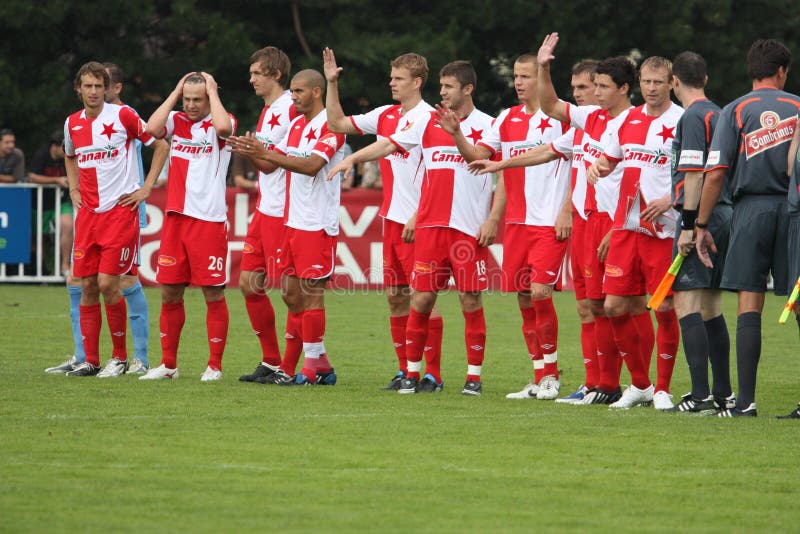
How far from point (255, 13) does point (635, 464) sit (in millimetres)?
20219

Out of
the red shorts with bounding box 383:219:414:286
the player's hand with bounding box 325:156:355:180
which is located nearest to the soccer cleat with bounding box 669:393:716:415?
the red shorts with bounding box 383:219:414:286

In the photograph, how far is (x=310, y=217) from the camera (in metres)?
11.2

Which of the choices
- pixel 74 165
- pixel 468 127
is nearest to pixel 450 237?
pixel 468 127

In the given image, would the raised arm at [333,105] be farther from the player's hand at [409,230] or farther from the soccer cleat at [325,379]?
the soccer cleat at [325,379]

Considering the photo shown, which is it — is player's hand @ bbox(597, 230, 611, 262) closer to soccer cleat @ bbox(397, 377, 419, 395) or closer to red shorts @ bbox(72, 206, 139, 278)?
soccer cleat @ bbox(397, 377, 419, 395)

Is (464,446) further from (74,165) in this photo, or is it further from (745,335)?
(74,165)

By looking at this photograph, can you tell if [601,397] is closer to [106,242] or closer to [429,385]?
[429,385]

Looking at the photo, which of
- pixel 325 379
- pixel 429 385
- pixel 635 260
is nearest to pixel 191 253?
pixel 325 379

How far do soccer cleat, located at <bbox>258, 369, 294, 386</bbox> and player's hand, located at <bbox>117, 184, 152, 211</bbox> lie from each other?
6.01ft

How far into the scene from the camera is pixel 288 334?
11.5m

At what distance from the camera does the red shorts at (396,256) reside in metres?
11.2

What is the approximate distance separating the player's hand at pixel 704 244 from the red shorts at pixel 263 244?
359cm

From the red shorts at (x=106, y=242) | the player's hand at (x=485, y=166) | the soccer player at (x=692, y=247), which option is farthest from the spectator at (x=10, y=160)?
the soccer player at (x=692, y=247)

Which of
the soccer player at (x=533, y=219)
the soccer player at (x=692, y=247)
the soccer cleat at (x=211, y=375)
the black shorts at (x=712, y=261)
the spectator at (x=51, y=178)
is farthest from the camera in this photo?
the spectator at (x=51, y=178)
